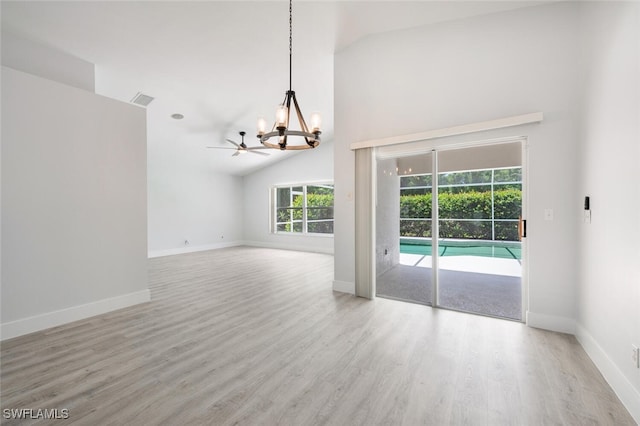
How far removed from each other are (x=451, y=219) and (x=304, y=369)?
277 cm

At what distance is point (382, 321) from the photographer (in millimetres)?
3002

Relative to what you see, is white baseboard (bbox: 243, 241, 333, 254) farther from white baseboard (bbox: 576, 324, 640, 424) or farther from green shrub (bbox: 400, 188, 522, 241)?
white baseboard (bbox: 576, 324, 640, 424)

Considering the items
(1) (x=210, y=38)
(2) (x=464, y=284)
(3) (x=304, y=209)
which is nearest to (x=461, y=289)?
(2) (x=464, y=284)

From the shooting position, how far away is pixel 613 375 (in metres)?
1.86

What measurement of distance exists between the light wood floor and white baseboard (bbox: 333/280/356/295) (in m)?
0.51

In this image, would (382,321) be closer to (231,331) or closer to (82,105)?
(231,331)

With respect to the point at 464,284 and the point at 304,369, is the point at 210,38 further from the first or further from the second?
the point at 464,284

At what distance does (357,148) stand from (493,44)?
6.35 feet

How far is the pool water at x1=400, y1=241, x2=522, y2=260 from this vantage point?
359 centimetres

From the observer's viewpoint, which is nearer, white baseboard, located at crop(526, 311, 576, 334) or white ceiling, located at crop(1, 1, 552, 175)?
white baseboard, located at crop(526, 311, 576, 334)

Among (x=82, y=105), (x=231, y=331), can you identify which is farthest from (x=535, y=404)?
(x=82, y=105)

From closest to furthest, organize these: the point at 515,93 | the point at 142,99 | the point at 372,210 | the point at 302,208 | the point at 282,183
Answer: the point at 515,93 < the point at 372,210 < the point at 142,99 < the point at 302,208 < the point at 282,183

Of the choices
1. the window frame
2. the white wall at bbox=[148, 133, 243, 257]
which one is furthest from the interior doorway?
the white wall at bbox=[148, 133, 243, 257]

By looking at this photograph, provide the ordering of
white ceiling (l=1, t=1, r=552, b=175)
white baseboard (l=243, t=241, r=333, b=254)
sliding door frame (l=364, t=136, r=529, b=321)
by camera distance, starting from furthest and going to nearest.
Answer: white baseboard (l=243, t=241, r=333, b=254)
sliding door frame (l=364, t=136, r=529, b=321)
white ceiling (l=1, t=1, r=552, b=175)
